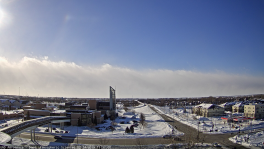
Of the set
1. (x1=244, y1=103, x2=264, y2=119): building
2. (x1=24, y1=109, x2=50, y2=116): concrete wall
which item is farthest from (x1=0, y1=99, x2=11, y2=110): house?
(x1=244, y1=103, x2=264, y2=119): building

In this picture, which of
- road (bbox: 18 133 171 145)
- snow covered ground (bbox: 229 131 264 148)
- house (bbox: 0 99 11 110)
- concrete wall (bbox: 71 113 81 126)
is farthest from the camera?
house (bbox: 0 99 11 110)

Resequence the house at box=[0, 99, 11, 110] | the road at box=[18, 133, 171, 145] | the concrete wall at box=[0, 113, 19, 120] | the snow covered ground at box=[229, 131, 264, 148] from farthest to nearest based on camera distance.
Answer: the house at box=[0, 99, 11, 110] < the concrete wall at box=[0, 113, 19, 120] < the road at box=[18, 133, 171, 145] < the snow covered ground at box=[229, 131, 264, 148]

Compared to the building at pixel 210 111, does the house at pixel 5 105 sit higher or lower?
lower

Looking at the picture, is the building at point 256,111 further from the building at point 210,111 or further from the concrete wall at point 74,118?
the concrete wall at point 74,118

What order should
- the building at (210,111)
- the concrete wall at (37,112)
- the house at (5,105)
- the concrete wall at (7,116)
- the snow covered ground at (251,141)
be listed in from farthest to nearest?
the house at (5,105) → the building at (210,111) → the concrete wall at (7,116) → the concrete wall at (37,112) → the snow covered ground at (251,141)

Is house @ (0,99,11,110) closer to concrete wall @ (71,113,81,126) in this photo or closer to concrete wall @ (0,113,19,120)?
concrete wall @ (0,113,19,120)

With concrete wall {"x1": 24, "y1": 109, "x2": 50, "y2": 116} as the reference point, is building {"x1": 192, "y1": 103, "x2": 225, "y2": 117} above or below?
below

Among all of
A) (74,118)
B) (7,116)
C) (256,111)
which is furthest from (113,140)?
(256,111)

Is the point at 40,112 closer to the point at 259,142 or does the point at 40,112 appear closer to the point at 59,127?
the point at 59,127

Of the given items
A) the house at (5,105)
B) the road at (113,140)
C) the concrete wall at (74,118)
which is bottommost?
the house at (5,105)

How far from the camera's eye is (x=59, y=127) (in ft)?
118

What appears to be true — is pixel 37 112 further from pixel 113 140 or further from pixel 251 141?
pixel 251 141

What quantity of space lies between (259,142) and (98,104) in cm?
4509

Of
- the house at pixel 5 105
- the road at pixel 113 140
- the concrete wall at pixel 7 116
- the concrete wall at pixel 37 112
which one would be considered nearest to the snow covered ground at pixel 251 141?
the road at pixel 113 140
